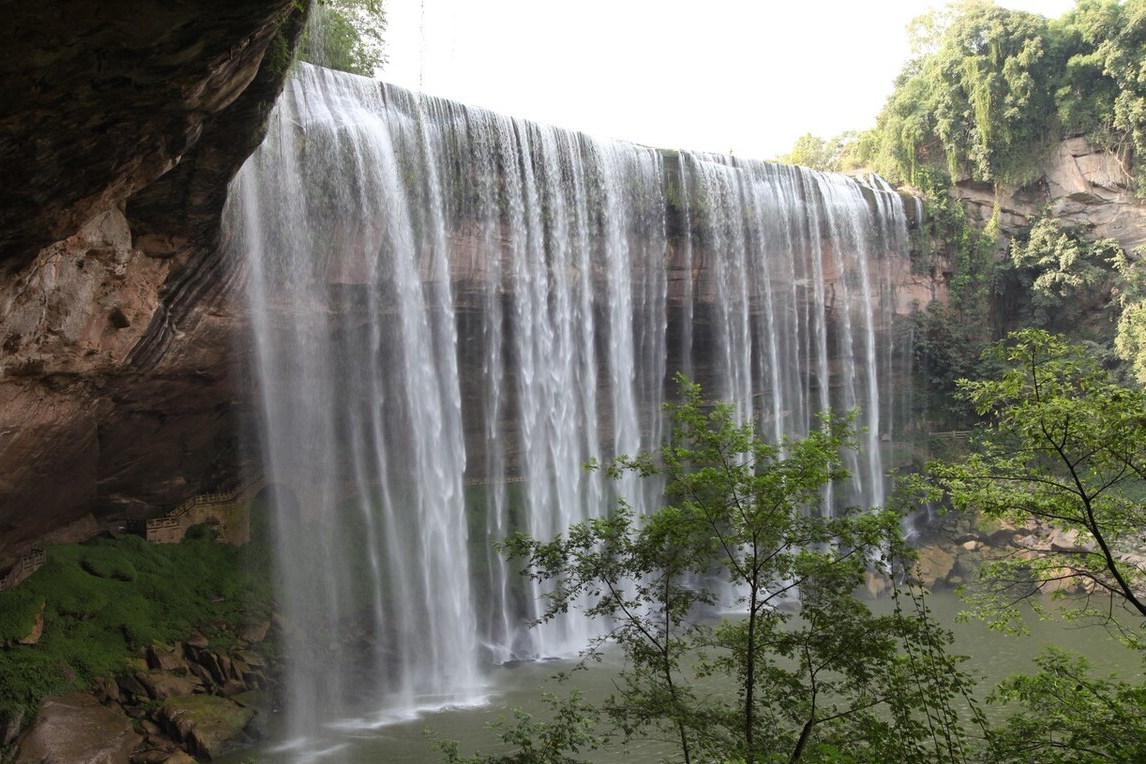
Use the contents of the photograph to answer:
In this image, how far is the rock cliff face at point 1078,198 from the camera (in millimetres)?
30656

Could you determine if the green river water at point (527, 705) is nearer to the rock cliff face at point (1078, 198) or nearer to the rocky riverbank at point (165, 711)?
the rocky riverbank at point (165, 711)

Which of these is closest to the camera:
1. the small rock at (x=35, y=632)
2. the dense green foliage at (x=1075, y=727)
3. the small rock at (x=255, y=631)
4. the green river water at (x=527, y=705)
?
the dense green foliage at (x=1075, y=727)

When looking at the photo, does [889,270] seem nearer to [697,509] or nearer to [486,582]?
[486,582]

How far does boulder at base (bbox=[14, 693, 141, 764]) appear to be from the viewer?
37.1 ft

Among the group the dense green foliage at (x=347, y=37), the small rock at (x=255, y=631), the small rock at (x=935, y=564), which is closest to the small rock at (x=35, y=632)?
the small rock at (x=255, y=631)

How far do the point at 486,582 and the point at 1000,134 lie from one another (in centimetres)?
2563

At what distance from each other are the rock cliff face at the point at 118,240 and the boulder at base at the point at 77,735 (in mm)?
3564

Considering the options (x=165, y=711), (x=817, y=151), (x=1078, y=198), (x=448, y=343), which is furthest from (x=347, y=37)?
(x=817, y=151)

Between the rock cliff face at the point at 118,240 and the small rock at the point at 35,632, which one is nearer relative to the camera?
the rock cliff face at the point at 118,240

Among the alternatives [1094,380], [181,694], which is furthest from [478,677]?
[1094,380]

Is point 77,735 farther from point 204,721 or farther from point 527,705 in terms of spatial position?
point 527,705

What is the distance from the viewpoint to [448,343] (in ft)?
66.0

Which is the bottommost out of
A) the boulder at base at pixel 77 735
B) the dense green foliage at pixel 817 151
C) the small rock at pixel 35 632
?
the boulder at base at pixel 77 735

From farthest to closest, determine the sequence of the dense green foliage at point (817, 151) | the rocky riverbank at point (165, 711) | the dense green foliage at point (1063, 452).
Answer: the dense green foliage at point (817, 151) → the rocky riverbank at point (165, 711) → the dense green foliage at point (1063, 452)
